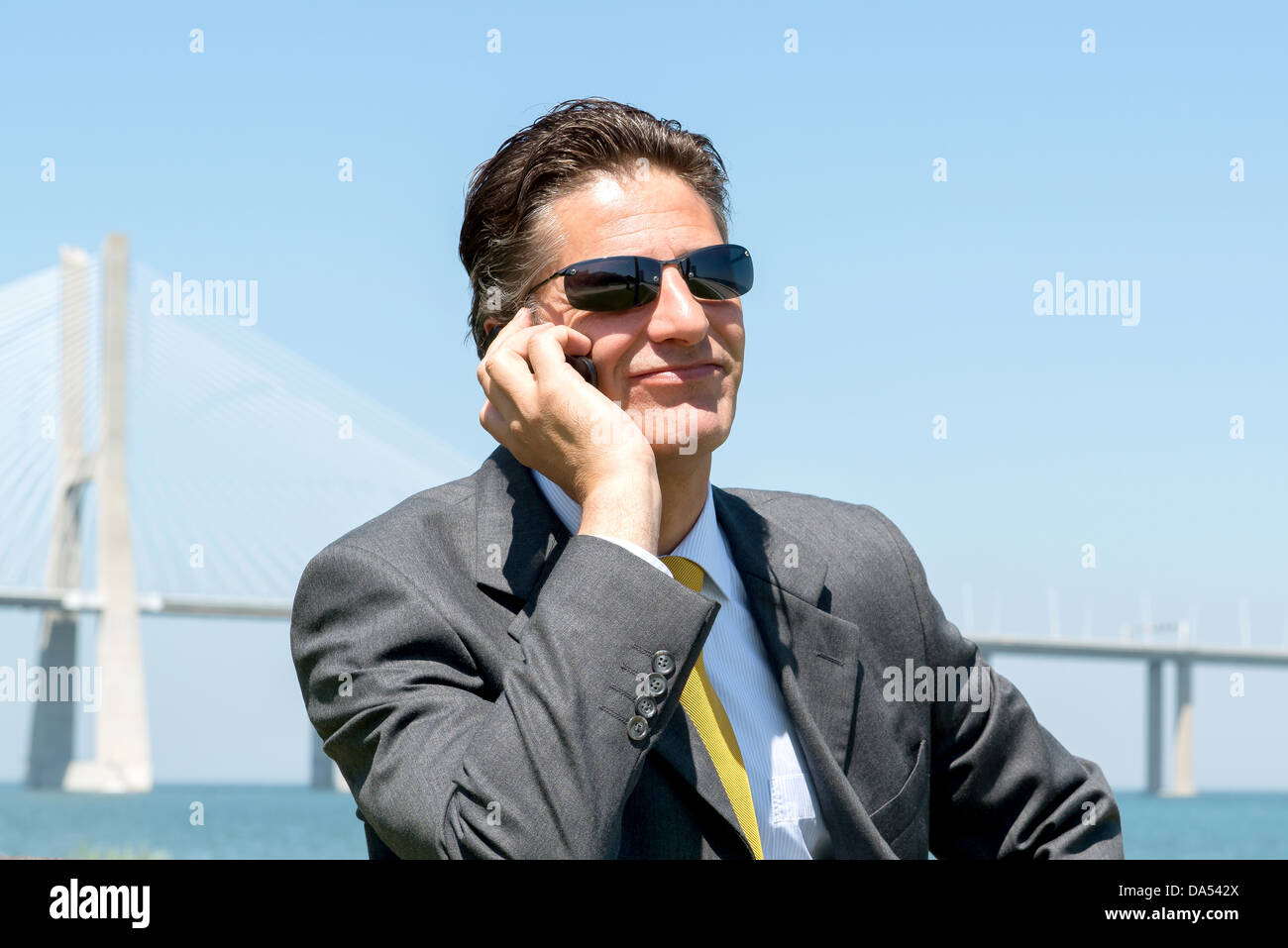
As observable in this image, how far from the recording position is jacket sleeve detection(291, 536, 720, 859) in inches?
62.4

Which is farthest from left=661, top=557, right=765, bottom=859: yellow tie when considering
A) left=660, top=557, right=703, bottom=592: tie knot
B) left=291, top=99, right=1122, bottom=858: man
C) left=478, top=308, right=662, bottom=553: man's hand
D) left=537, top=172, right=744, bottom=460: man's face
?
left=537, top=172, right=744, bottom=460: man's face

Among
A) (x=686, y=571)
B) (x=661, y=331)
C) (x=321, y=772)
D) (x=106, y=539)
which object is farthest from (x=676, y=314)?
(x=321, y=772)

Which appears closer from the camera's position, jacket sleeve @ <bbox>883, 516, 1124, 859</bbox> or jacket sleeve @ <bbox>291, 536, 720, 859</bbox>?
jacket sleeve @ <bbox>291, 536, 720, 859</bbox>

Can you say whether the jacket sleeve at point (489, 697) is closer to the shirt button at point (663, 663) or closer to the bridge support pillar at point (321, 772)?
the shirt button at point (663, 663)

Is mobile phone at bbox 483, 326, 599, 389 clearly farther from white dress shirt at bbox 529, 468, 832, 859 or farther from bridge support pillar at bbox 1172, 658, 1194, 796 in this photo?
bridge support pillar at bbox 1172, 658, 1194, 796

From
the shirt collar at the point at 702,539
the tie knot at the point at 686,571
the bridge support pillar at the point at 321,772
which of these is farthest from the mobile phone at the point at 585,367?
the bridge support pillar at the point at 321,772

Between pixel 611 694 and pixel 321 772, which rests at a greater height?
pixel 611 694

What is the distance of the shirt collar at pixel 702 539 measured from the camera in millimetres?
2133

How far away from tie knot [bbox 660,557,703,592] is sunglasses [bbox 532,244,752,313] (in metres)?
0.40

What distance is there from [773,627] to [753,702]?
128 mm

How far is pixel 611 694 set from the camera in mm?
1665

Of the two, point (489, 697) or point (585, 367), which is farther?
point (585, 367)

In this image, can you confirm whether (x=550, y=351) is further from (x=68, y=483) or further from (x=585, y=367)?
(x=68, y=483)

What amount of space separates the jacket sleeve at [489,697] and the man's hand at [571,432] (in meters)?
0.08
